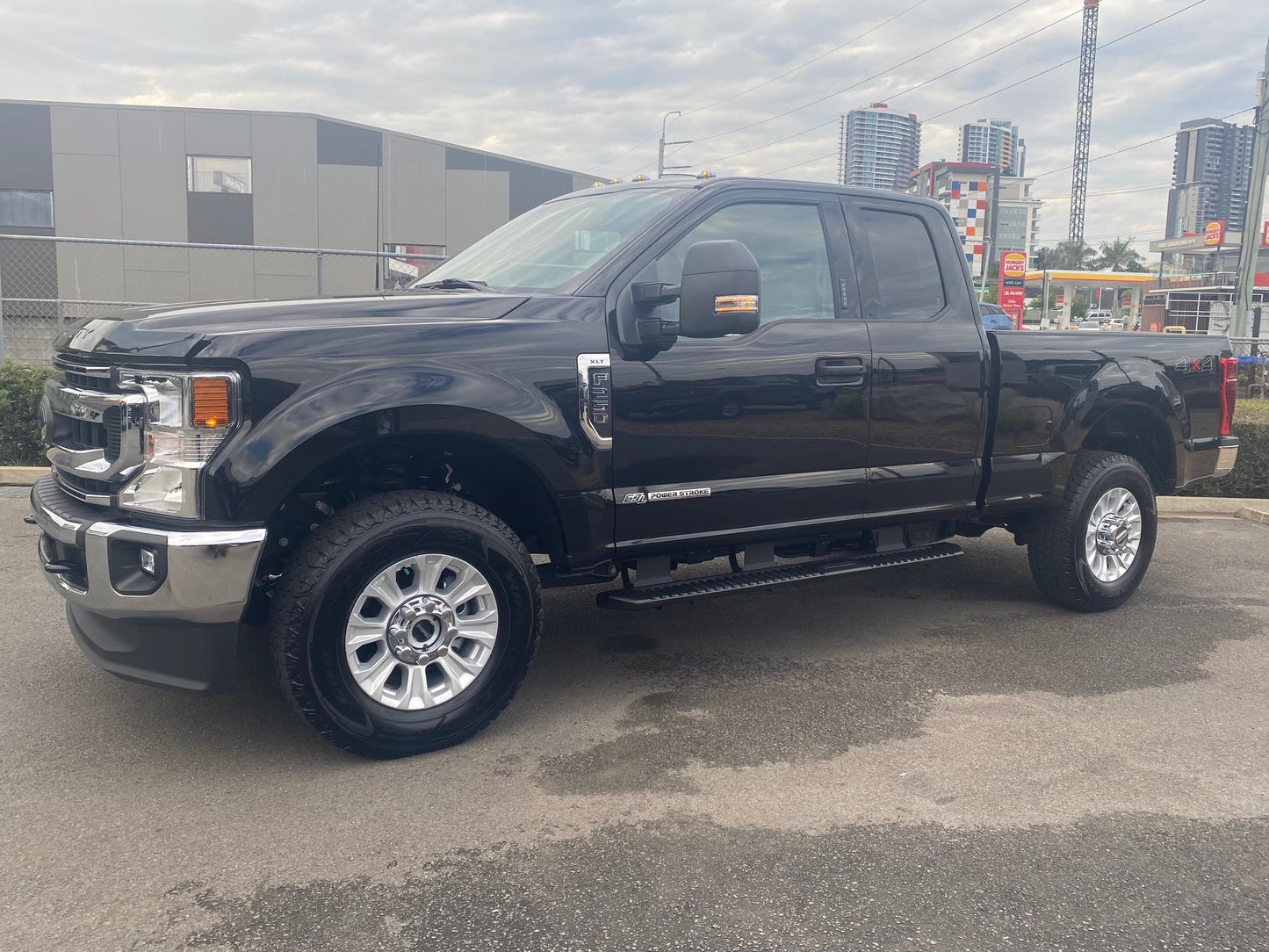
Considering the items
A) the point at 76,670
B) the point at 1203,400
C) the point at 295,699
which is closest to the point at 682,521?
the point at 295,699

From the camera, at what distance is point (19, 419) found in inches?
331

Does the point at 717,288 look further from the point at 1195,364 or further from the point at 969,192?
the point at 969,192

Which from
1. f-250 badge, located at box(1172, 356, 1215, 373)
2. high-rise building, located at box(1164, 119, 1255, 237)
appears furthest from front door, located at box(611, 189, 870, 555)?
high-rise building, located at box(1164, 119, 1255, 237)

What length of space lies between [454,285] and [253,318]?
1201mm

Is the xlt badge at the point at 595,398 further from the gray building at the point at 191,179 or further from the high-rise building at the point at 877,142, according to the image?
the high-rise building at the point at 877,142

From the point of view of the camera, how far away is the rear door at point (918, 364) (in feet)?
15.3

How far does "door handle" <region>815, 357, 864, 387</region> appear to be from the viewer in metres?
4.41

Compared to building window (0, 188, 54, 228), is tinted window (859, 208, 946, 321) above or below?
below

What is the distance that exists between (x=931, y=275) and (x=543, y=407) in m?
2.27

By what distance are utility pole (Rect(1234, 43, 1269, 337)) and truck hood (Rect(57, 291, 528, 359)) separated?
1481 cm

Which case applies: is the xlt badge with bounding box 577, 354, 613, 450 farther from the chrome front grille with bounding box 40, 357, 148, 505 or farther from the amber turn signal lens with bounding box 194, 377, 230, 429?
the chrome front grille with bounding box 40, 357, 148, 505

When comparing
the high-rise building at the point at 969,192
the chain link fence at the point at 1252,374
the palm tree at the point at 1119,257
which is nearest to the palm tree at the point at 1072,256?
the palm tree at the point at 1119,257

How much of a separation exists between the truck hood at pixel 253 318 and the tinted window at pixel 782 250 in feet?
3.08

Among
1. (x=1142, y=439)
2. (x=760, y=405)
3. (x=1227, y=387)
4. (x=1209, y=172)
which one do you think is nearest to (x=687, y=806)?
(x=760, y=405)
